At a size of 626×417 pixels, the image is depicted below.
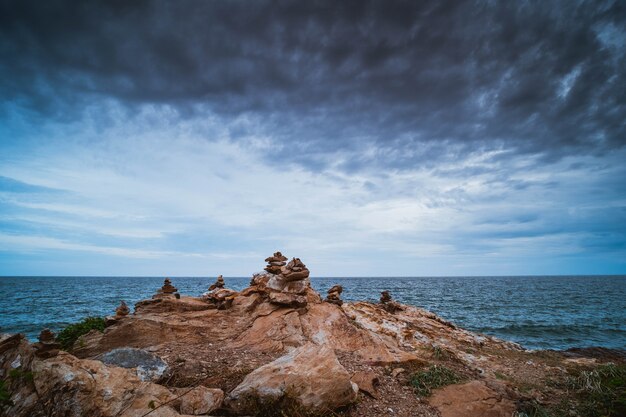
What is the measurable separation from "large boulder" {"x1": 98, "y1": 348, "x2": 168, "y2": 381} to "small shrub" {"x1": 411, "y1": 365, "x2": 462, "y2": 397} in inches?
339

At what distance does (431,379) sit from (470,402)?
5.42 ft

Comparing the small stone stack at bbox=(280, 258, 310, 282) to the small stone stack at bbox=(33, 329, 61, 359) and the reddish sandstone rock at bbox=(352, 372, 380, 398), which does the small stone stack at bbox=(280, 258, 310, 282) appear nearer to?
the reddish sandstone rock at bbox=(352, 372, 380, 398)

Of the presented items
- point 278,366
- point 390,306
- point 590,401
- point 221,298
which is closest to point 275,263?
point 221,298

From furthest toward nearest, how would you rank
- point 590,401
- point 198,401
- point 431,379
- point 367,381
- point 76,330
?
point 76,330
point 431,379
point 590,401
point 367,381
point 198,401

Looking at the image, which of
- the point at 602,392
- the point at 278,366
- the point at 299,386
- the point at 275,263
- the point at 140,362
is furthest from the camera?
the point at 275,263

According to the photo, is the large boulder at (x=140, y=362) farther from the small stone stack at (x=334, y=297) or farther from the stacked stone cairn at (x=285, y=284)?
the small stone stack at (x=334, y=297)

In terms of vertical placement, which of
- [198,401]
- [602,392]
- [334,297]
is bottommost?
[602,392]

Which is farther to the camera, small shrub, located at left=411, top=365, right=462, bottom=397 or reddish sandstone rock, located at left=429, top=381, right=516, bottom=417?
small shrub, located at left=411, top=365, right=462, bottom=397

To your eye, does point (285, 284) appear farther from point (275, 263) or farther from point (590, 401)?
point (590, 401)

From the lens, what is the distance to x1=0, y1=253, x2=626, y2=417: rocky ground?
7.04 meters

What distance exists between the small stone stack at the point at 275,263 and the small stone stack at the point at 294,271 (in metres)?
1.01

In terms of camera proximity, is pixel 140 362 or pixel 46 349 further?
pixel 140 362

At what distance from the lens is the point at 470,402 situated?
10000 millimetres

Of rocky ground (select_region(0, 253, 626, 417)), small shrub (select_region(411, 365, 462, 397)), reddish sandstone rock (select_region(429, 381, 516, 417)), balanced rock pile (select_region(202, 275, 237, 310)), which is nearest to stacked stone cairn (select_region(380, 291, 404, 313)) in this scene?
rocky ground (select_region(0, 253, 626, 417))
